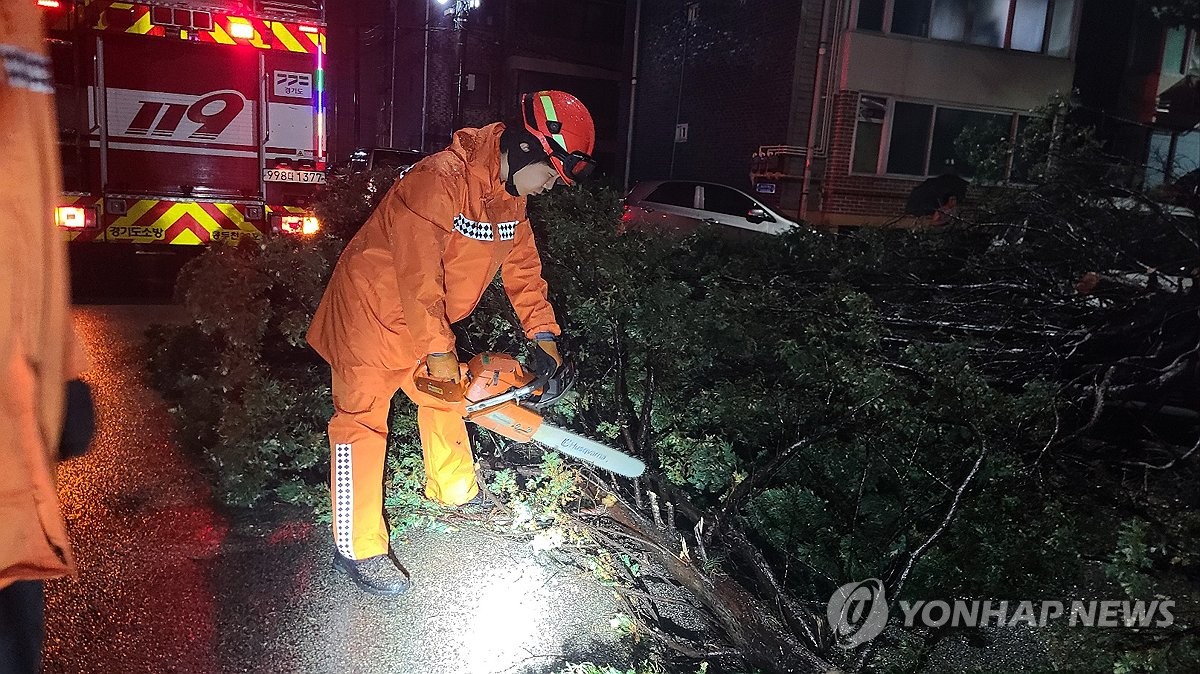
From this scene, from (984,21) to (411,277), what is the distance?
1667 cm

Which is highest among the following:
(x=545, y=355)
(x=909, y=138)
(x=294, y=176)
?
(x=909, y=138)

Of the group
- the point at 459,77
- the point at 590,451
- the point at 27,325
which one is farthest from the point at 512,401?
the point at 459,77

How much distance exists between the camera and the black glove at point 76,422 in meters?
1.65

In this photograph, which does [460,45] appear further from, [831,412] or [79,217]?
[831,412]

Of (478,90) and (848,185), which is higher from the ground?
(478,90)

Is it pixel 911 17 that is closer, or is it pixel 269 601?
pixel 269 601

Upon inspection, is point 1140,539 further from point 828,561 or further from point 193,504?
point 193,504

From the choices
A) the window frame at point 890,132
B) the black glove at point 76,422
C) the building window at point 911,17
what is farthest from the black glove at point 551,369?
the building window at point 911,17

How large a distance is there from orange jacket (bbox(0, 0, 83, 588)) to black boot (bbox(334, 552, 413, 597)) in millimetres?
1636

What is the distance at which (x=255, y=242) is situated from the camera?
4.25m

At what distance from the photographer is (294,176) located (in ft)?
24.8

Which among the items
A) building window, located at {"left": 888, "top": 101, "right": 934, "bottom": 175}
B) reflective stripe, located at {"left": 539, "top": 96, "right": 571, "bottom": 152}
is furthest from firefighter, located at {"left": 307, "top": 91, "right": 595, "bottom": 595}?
building window, located at {"left": 888, "top": 101, "right": 934, "bottom": 175}

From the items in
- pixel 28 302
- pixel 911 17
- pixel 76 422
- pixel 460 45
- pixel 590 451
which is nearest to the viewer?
pixel 28 302

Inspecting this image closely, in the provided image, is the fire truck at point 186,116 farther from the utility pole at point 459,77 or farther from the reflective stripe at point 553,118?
the utility pole at point 459,77
